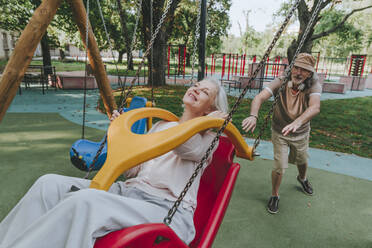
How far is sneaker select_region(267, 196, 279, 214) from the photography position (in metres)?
2.59

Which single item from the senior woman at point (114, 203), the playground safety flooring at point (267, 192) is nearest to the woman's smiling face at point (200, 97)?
the senior woman at point (114, 203)

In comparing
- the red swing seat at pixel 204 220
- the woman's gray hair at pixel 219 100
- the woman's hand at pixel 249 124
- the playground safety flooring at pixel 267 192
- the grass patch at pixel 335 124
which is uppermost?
the woman's gray hair at pixel 219 100

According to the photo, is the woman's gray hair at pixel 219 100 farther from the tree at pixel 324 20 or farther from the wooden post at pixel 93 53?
the tree at pixel 324 20

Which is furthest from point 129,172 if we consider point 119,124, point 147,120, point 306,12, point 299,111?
point 306,12

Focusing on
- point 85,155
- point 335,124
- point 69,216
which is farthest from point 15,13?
point 69,216

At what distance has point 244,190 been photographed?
303 centimetres

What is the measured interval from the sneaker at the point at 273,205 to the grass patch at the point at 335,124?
2652 mm

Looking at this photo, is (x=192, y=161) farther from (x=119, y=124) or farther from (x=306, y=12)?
(x=306, y=12)

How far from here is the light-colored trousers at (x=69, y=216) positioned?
1.00 m

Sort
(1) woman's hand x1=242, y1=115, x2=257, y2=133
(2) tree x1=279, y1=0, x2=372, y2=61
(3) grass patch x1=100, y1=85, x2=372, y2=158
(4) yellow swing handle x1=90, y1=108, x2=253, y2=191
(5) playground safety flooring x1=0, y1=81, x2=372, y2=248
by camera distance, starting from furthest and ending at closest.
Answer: (2) tree x1=279, y1=0, x2=372, y2=61
(3) grass patch x1=100, y1=85, x2=372, y2=158
(5) playground safety flooring x1=0, y1=81, x2=372, y2=248
(1) woman's hand x1=242, y1=115, x2=257, y2=133
(4) yellow swing handle x1=90, y1=108, x2=253, y2=191

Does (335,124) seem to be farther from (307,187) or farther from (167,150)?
(167,150)

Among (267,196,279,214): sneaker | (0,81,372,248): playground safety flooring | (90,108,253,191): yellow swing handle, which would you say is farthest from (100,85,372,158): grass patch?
(90,108,253,191): yellow swing handle

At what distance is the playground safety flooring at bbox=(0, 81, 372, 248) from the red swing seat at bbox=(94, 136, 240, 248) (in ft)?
1.73

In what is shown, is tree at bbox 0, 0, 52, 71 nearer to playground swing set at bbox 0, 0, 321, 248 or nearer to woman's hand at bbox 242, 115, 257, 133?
playground swing set at bbox 0, 0, 321, 248
